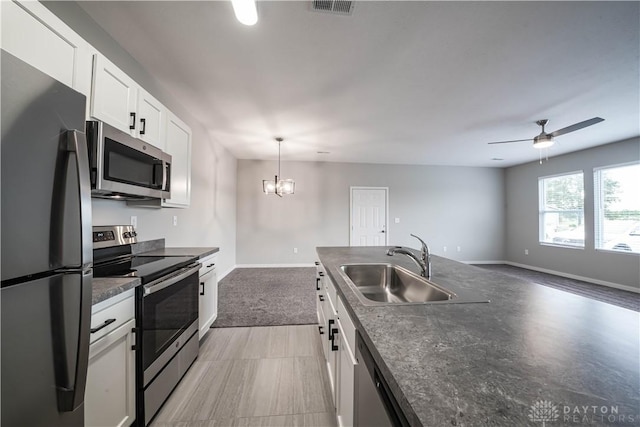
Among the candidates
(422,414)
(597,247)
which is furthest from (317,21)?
(597,247)

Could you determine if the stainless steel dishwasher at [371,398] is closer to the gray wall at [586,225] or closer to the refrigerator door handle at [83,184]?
the refrigerator door handle at [83,184]

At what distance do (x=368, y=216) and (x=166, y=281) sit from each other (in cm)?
502

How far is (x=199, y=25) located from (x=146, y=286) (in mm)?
1830

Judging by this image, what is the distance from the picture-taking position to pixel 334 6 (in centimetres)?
152

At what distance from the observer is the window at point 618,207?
3893 millimetres

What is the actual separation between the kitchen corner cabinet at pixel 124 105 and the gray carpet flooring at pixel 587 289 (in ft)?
19.5

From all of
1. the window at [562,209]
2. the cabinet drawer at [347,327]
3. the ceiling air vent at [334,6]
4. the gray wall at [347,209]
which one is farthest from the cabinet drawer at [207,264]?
the window at [562,209]

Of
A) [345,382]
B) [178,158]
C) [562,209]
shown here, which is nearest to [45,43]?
[178,158]

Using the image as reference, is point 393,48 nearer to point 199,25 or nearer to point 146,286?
point 199,25

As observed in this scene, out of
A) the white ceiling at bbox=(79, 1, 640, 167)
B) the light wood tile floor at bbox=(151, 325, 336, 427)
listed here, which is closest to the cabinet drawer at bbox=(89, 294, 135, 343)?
the light wood tile floor at bbox=(151, 325, 336, 427)

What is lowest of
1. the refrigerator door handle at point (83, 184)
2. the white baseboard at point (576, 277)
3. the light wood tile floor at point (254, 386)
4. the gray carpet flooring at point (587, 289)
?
the light wood tile floor at point (254, 386)

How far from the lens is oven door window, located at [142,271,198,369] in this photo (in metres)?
1.30

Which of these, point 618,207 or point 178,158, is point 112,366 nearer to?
point 178,158

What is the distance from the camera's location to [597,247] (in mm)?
4344
